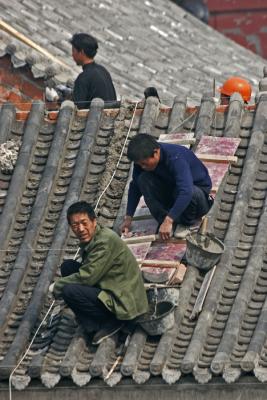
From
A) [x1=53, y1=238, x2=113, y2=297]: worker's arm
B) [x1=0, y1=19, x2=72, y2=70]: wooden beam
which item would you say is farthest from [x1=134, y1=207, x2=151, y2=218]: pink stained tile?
[x1=0, y1=19, x2=72, y2=70]: wooden beam

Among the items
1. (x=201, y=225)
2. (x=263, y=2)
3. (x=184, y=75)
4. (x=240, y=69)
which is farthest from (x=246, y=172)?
(x=263, y=2)

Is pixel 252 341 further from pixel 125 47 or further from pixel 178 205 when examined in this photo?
pixel 125 47

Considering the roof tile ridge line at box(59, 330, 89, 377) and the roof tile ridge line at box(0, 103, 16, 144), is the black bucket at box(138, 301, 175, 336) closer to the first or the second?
the roof tile ridge line at box(59, 330, 89, 377)

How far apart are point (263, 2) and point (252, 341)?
898 inches

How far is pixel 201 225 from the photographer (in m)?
14.9

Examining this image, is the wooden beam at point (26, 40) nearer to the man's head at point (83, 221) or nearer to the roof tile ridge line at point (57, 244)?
the roof tile ridge line at point (57, 244)

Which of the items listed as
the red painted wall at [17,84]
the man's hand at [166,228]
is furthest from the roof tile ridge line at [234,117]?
the red painted wall at [17,84]

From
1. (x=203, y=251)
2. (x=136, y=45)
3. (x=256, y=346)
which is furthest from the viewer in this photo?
(x=136, y=45)

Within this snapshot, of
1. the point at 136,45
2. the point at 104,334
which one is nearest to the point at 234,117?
the point at 104,334

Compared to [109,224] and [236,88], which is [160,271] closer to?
[109,224]

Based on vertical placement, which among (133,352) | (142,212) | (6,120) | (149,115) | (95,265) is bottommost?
(133,352)

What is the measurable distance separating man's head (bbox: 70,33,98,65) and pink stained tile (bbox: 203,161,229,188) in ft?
8.72

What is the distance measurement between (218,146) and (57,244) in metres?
1.77

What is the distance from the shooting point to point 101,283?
14.2m
